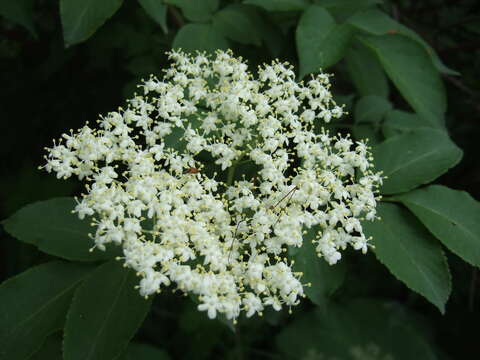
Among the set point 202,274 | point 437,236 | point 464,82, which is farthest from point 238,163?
point 464,82

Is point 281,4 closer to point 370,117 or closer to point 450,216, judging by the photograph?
point 370,117

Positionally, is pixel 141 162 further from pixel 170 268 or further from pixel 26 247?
pixel 26 247

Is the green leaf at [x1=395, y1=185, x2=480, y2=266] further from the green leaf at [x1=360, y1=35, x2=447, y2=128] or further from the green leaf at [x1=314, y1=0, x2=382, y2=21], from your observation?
the green leaf at [x1=314, y1=0, x2=382, y2=21]

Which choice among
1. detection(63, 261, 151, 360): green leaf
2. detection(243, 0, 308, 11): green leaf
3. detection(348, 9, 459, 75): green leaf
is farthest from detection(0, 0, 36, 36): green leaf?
detection(348, 9, 459, 75): green leaf

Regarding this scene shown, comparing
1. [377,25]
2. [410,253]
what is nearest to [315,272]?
[410,253]

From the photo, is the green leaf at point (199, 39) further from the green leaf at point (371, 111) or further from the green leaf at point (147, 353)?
the green leaf at point (147, 353)
